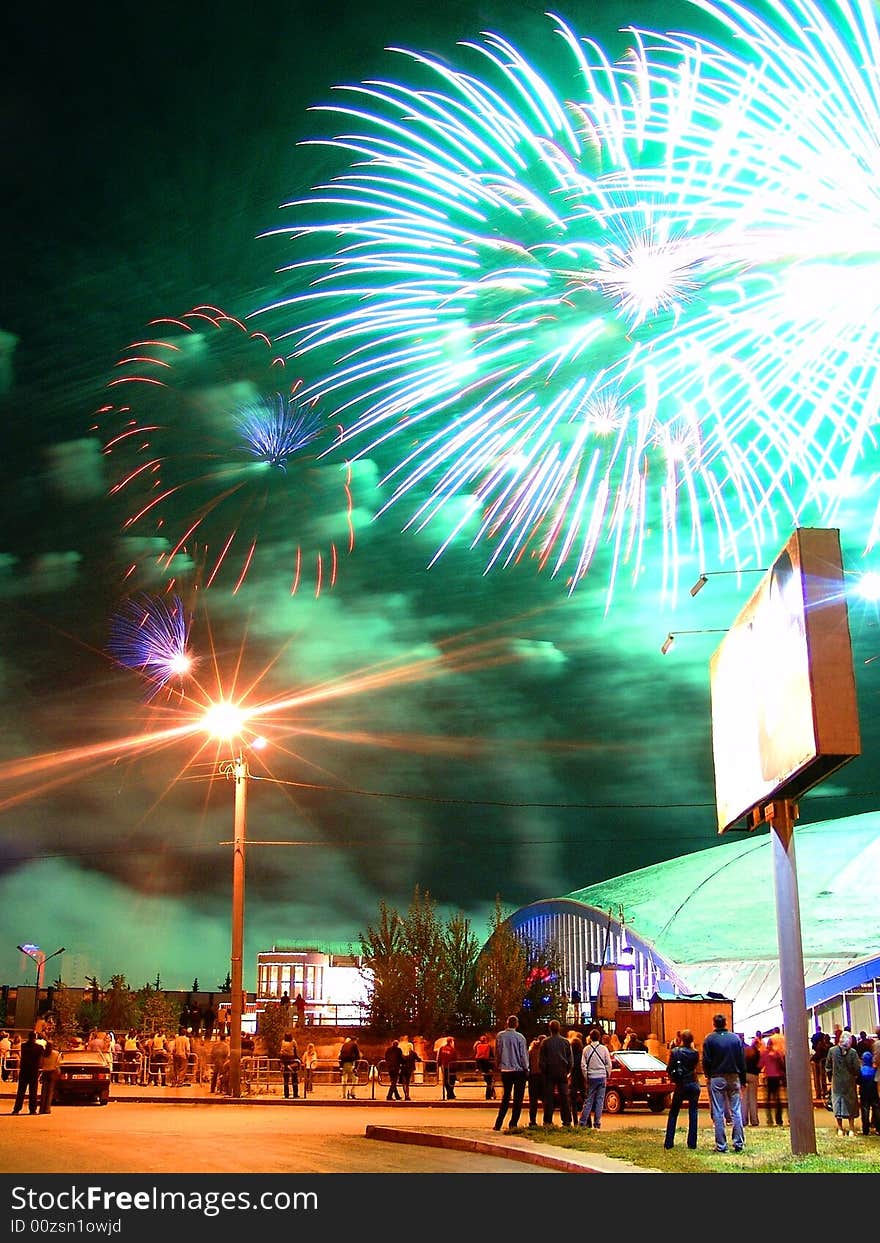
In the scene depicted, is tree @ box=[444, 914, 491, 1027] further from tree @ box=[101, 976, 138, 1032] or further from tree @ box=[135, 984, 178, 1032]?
tree @ box=[101, 976, 138, 1032]

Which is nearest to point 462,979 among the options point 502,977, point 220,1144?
point 502,977

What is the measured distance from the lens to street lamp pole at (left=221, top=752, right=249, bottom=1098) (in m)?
31.5

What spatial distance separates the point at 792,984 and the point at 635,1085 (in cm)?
1167

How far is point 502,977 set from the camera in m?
49.1

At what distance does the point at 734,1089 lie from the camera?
1727cm

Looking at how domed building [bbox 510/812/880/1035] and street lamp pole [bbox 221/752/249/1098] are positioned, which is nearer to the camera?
street lamp pole [bbox 221/752/249/1098]

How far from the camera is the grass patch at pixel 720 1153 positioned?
46.1 ft

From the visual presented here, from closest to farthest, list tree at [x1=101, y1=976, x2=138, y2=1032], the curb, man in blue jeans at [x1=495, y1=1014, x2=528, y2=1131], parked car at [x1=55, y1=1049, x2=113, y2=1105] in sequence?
the curb
man in blue jeans at [x1=495, y1=1014, x2=528, y2=1131]
parked car at [x1=55, y1=1049, x2=113, y2=1105]
tree at [x1=101, y1=976, x2=138, y2=1032]

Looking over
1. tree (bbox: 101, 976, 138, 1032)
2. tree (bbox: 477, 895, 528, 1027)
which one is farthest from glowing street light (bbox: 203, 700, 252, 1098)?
tree (bbox: 101, 976, 138, 1032)

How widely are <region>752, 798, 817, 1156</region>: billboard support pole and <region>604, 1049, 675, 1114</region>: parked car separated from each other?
1068 centimetres

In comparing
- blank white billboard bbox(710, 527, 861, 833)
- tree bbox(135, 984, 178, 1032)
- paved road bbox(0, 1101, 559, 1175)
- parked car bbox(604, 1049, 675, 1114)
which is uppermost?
blank white billboard bbox(710, 527, 861, 833)
